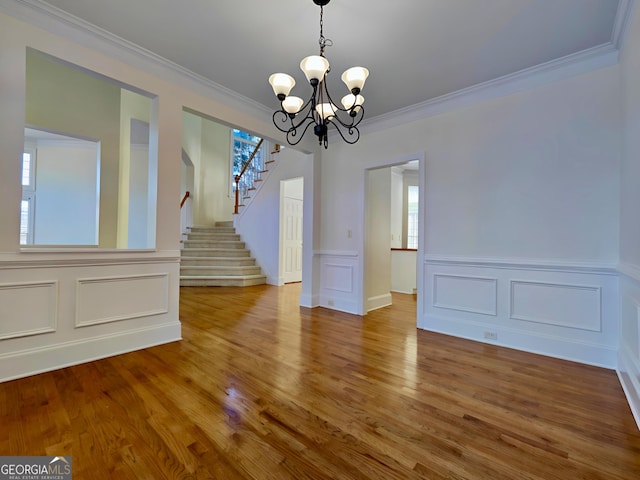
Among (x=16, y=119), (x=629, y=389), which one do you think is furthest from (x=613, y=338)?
(x=16, y=119)

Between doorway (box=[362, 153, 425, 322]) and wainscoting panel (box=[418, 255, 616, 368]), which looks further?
doorway (box=[362, 153, 425, 322])

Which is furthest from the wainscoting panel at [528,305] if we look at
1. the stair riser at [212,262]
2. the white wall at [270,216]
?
the stair riser at [212,262]

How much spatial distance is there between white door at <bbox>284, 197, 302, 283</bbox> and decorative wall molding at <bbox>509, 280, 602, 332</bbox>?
4894 millimetres

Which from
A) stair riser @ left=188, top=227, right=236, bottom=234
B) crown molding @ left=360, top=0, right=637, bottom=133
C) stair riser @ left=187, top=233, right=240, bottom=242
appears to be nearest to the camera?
crown molding @ left=360, top=0, right=637, bottom=133

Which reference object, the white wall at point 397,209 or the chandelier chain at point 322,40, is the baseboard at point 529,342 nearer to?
the chandelier chain at point 322,40

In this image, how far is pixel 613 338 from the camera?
2.47 m

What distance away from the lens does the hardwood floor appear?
1.35 m

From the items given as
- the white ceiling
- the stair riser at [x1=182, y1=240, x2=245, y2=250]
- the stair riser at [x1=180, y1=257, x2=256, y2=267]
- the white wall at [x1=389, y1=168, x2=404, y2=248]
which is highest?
the white ceiling

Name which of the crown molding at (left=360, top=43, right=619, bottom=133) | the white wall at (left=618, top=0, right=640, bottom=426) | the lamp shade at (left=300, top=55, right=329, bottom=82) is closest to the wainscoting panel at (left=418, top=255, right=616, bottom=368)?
the white wall at (left=618, top=0, right=640, bottom=426)

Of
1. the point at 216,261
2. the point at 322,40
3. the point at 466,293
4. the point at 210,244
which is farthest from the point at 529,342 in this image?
the point at 210,244

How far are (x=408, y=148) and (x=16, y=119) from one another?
12.6 ft

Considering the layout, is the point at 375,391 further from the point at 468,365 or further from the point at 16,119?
the point at 16,119

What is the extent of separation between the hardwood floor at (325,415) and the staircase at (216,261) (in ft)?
12.2

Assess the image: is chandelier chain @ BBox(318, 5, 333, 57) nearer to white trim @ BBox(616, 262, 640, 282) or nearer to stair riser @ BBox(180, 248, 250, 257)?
white trim @ BBox(616, 262, 640, 282)
